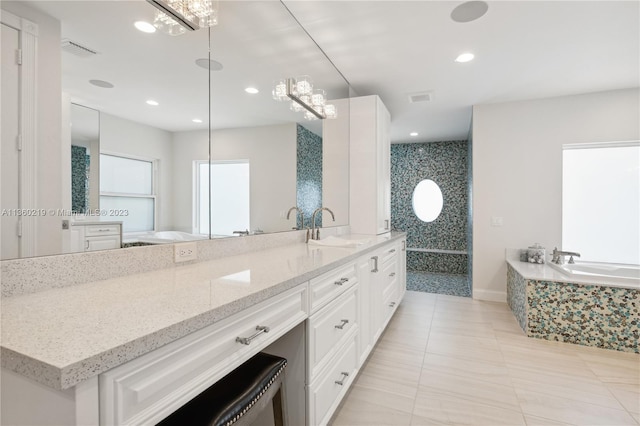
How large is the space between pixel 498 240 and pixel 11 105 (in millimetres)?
4509

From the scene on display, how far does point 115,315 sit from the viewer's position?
2.33 feet

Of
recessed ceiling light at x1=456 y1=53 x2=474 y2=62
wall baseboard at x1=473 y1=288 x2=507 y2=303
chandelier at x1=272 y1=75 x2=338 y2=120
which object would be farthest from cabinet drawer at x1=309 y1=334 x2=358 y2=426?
wall baseboard at x1=473 y1=288 x2=507 y2=303

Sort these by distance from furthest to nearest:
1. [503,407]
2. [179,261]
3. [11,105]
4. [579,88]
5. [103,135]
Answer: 1. [579,88]
2. [503,407]
3. [179,261]
4. [103,135]
5. [11,105]

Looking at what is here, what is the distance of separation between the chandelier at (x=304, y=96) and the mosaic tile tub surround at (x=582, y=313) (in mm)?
2543

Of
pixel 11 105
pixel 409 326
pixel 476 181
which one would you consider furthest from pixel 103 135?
pixel 476 181

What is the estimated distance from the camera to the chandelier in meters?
2.34

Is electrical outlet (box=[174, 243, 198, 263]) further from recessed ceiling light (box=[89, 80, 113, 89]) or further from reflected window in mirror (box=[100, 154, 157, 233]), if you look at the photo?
recessed ceiling light (box=[89, 80, 113, 89])

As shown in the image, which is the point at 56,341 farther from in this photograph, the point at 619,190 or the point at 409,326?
the point at 619,190

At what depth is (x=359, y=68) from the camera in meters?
3.00

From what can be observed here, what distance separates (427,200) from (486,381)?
14.7ft

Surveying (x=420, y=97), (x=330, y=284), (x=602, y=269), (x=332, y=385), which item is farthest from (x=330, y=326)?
(x=602, y=269)

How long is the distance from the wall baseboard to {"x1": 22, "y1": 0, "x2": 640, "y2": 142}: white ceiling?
98.0 inches

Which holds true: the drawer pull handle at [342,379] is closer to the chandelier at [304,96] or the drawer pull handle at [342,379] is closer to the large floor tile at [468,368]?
the large floor tile at [468,368]

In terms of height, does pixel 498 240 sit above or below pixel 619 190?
below
